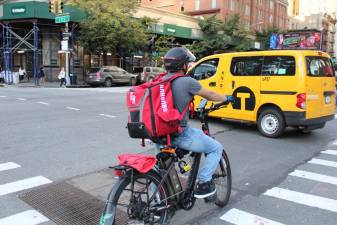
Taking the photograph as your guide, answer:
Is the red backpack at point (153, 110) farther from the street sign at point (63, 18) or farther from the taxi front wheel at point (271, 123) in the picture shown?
the street sign at point (63, 18)

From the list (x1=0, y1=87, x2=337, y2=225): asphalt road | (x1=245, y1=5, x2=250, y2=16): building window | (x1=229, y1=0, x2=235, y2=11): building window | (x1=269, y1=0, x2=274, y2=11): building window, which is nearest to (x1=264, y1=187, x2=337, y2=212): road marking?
(x1=0, y1=87, x2=337, y2=225): asphalt road

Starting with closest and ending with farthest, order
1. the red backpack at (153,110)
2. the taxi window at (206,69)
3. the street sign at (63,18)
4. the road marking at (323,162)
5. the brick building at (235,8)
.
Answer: the red backpack at (153,110) → the road marking at (323,162) → the taxi window at (206,69) → the street sign at (63,18) → the brick building at (235,8)

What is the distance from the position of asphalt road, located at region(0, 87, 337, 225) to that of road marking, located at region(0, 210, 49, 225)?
12 millimetres

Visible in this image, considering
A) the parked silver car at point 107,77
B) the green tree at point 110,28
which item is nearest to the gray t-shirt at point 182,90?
the parked silver car at point 107,77

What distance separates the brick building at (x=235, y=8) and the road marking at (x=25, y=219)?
192ft

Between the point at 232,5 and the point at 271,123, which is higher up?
the point at 232,5

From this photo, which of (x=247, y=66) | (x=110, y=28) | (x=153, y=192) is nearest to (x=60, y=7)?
(x=110, y=28)

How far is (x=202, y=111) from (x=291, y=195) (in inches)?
72.7

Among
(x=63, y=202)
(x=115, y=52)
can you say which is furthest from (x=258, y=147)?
(x=115, y=52)

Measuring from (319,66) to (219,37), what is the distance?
1551 inches

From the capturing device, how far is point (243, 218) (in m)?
4.40

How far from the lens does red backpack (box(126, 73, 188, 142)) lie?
3.56m

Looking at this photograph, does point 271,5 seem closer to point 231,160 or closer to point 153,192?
point 231,160

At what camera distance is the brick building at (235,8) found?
2505 inches
